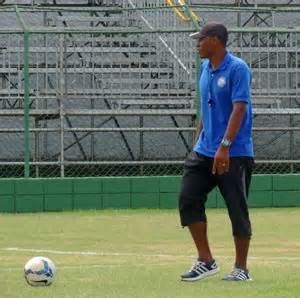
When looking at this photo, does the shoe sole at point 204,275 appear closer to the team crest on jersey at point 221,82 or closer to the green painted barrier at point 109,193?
the team crest on jersey at point 221,82

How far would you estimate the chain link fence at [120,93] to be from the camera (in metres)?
17.6

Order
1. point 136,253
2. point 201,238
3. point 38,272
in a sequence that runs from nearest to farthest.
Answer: point 38,272 < point 201,238 < point 136,253

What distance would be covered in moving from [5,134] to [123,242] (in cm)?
813

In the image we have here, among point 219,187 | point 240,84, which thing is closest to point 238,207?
point 219,187

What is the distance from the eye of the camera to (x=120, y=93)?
1838 cm

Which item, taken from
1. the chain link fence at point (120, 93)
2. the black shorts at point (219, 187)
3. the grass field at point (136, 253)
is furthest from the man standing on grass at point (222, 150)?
the chain link fence at point (120, 93)

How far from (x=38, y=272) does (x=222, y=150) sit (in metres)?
1.65

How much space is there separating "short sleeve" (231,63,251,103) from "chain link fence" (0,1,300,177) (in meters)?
7.91

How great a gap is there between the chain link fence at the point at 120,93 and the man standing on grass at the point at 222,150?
25.3ft

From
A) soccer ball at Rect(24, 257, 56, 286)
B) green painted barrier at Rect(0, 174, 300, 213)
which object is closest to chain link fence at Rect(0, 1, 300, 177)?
green painted barrier at Rect(0, 174, 300, 213)

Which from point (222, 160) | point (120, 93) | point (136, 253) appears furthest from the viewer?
point (120, 93)

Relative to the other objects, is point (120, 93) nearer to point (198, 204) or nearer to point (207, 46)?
point (198, 204)

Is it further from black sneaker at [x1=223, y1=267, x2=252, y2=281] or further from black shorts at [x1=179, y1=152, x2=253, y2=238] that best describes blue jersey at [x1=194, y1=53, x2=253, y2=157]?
black sneaker at [x1=223, y1=267, x2=252, y2=281]

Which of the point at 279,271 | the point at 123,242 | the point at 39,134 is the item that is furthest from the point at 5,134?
the point at 279,271
